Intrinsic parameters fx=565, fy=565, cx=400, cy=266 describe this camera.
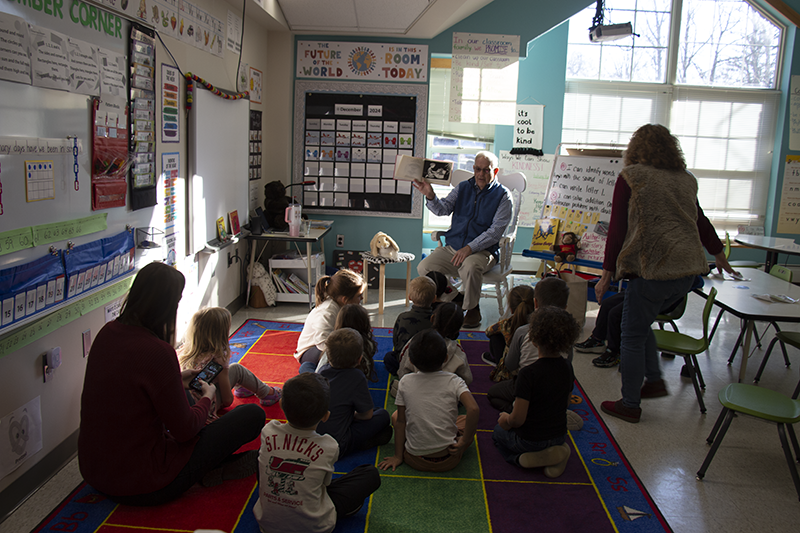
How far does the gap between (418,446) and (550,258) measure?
2583 millimetres

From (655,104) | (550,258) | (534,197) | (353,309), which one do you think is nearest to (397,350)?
(353,309)

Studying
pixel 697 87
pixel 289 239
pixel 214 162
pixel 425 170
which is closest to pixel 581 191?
pixel 425 170

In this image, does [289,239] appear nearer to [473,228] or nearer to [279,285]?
[279,285]

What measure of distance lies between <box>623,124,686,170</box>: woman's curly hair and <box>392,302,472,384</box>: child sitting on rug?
4.09 feet

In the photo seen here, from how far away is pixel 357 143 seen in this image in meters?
5.72

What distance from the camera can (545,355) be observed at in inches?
95.3

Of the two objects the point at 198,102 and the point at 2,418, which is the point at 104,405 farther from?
the point at 198,102

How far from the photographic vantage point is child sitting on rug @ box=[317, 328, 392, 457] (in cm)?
245

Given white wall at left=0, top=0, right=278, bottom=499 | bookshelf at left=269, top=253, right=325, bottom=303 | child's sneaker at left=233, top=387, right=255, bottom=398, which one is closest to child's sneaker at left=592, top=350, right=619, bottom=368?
child's sneaker at left=233, top=387, right=255, bottom=398

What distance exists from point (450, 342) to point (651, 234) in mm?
1149

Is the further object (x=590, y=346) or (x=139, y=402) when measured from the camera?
(x=590, y=346)

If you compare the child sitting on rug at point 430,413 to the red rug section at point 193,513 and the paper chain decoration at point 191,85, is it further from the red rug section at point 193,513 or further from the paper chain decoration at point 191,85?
the paper chain decoration at point 191,85

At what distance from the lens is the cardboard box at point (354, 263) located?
5738 millimetres

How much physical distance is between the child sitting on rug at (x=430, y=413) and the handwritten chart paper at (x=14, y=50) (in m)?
1.80
